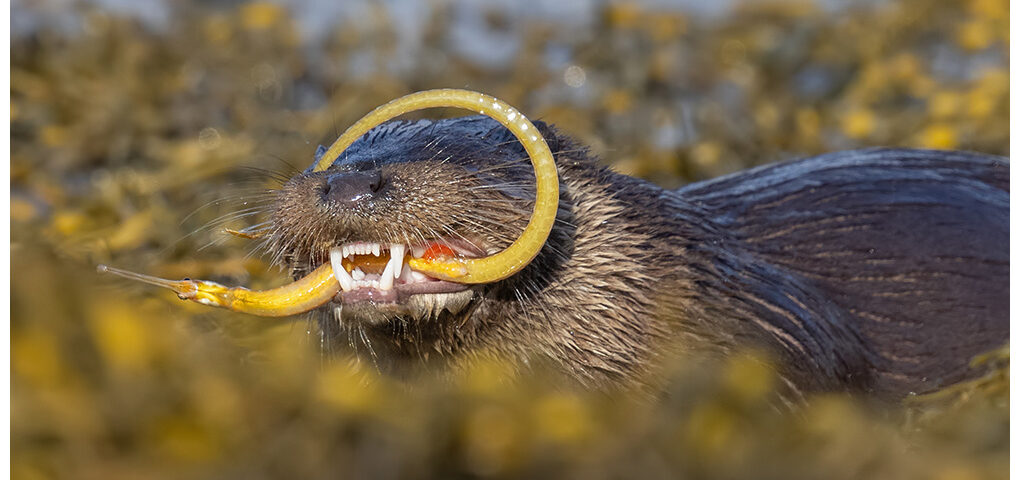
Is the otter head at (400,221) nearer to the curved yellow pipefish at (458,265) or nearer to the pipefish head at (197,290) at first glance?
the curved yellow pipefish at (458,265)

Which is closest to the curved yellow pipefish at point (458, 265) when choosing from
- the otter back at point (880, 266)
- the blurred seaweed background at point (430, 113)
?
the blurred seaweed background at point (430, 113)

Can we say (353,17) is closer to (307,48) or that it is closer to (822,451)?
(307,48)

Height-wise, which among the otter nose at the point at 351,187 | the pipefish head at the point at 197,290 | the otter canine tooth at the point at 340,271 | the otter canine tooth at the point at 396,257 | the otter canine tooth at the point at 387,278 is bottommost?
the pipefish head at the point at 197,290

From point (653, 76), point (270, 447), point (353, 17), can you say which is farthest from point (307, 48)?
point (270, 447)

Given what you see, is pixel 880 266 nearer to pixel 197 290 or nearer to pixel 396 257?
pixel 396 257

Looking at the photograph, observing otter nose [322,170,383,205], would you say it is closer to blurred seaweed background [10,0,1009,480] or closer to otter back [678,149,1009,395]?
blurred seaweed background [10,0,1009,480]

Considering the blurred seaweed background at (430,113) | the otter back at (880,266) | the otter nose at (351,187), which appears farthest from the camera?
the otter back at (880,266)

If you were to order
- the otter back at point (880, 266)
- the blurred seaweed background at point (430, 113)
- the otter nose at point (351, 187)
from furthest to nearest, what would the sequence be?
the otter back at point (880, 266)
the otter nose at point (351, 187)
the blurred seaweed background at point (430, 113)
